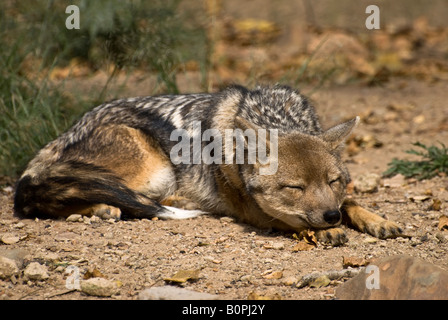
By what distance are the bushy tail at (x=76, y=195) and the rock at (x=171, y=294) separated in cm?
162

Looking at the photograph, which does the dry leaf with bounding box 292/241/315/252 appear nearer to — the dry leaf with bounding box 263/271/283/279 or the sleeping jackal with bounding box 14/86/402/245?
the sleeping jackal with bounding box 14/86/402/245

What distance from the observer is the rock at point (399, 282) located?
3.30 m

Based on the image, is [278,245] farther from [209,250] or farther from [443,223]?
[443,223]

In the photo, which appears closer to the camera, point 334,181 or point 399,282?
point 399,282

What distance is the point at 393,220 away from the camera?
500 cm

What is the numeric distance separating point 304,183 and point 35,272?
2078mm

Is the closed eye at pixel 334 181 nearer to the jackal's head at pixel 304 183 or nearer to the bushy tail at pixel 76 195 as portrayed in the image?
the jackal's head at pixel 304 183

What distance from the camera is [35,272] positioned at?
3855 mm

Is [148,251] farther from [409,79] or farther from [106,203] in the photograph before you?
[409,79]

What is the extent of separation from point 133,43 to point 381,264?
503 centimetres

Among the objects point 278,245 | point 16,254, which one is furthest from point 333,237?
point 16,254

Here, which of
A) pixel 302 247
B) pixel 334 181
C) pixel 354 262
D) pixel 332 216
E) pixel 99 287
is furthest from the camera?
pixel 334 181

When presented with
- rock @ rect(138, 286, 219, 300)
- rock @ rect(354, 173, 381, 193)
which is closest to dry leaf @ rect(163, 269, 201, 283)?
rock @ rect(138, 286, 219, 300)

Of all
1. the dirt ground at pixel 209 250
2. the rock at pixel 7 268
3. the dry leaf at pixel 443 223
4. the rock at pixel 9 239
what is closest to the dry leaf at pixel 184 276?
the dirt ground at pixel 209 250
